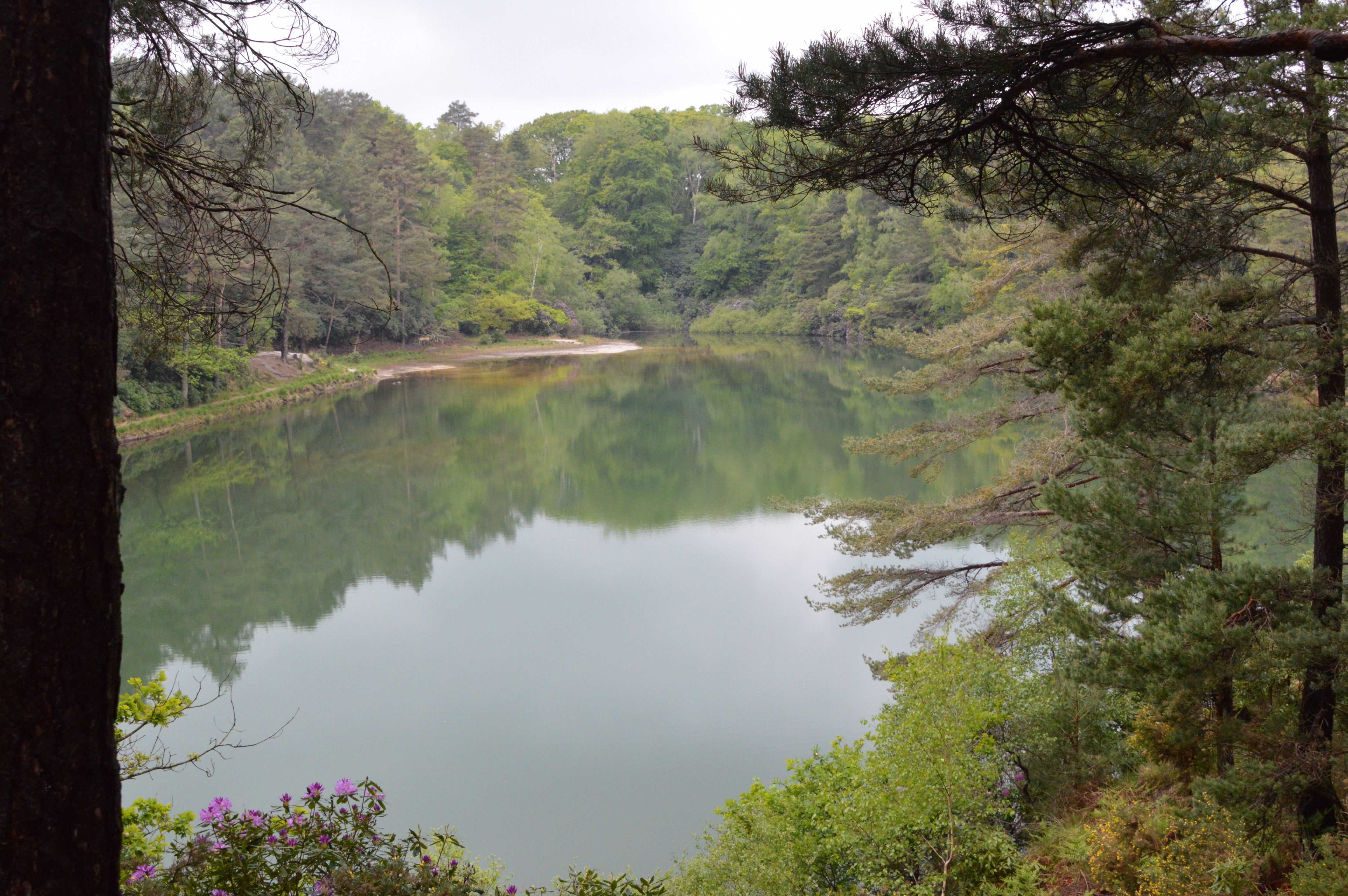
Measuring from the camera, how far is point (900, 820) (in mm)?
4668

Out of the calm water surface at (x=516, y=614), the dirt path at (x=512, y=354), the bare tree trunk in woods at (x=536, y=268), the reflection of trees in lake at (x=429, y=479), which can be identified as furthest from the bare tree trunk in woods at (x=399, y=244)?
the calm water surface at (x=516, y=614)

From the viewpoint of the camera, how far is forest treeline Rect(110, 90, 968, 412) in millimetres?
25922

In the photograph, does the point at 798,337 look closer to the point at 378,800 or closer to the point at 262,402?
the point at 262,402

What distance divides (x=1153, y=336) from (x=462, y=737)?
6.29 meters

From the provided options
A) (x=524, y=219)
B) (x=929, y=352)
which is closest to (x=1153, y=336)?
(x=929, y=352)

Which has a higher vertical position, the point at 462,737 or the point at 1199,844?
the point at 1199,844

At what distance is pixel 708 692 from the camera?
8.57 meters

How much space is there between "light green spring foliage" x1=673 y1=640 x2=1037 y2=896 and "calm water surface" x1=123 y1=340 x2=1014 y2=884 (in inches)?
46.3

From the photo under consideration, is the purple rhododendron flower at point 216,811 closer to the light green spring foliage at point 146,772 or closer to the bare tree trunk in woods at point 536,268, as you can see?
the light green spring foliage at point 146,772

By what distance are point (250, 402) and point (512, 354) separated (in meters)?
14.3

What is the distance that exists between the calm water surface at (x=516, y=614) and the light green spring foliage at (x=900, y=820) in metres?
1.18

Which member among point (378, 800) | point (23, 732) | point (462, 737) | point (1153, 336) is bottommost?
point (462, 737)

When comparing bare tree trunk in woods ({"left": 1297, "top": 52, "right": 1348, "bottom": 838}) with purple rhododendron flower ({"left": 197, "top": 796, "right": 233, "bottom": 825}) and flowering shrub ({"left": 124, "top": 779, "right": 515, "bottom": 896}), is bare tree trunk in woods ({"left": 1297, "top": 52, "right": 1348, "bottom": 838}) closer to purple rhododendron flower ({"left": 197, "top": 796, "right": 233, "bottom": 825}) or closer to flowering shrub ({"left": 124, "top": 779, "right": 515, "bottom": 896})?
flowering shrub ({"left": 124, "top": 779, "right": 515, "bottom": 896})

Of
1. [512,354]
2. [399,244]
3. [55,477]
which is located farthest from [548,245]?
[55,477]
